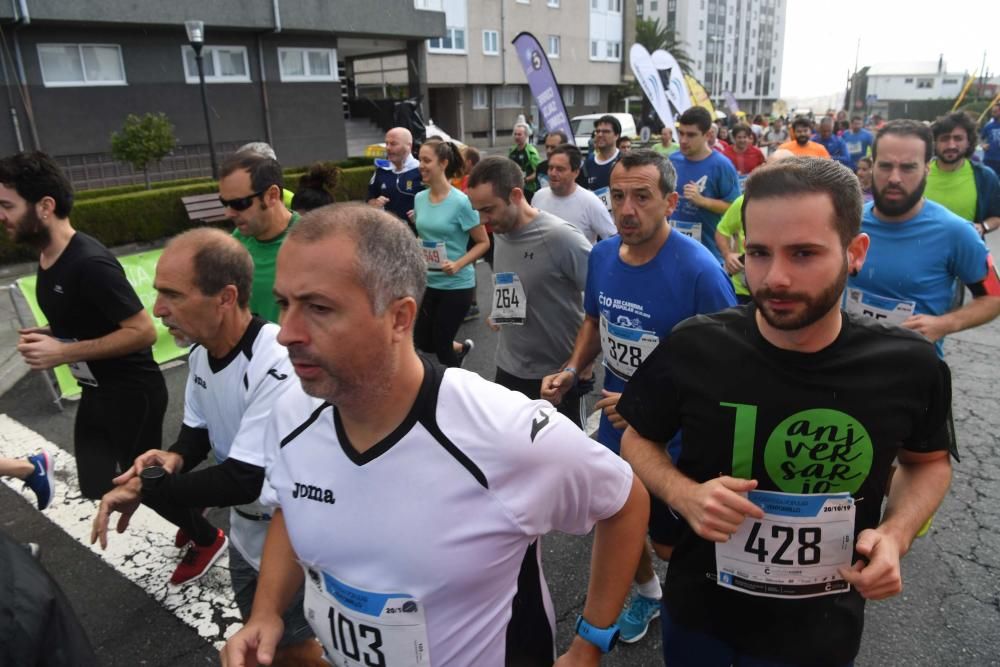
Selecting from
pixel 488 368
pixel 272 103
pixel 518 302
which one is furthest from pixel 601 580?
pixel 272 103

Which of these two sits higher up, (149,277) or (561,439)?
(561,439)

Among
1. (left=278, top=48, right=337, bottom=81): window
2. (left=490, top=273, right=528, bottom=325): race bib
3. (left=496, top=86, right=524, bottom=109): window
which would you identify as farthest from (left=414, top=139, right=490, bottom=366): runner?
(left=496, top=86, right=524, bottom=109): window

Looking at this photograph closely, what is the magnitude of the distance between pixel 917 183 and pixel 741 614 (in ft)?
7.75

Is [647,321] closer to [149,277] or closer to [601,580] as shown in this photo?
[601,580]

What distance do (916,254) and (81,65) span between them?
20.5 metres

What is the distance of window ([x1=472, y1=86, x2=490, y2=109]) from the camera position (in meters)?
36.8

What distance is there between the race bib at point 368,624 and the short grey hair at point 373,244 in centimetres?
61

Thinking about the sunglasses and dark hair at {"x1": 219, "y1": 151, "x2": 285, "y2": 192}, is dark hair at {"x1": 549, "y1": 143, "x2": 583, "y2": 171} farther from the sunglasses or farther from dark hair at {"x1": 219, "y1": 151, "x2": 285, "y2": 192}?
the sunglasses

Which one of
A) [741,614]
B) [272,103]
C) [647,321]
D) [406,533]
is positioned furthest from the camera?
[272,103]

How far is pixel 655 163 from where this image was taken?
2.98m

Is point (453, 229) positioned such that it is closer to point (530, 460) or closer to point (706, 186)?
point (706, 186)

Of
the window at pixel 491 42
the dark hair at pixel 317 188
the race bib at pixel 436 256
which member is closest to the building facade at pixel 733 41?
the window at pixel 491 42

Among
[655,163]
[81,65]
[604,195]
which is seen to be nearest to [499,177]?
[655,163]

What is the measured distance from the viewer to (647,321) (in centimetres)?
288
